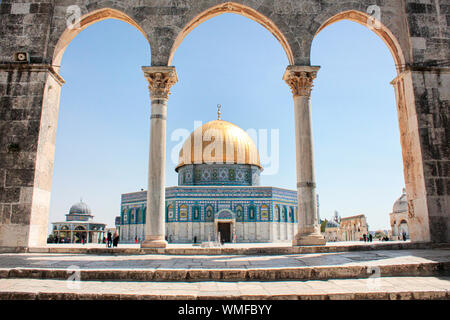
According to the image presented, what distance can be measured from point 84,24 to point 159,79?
8.65 feet

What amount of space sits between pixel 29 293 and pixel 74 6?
7503mm

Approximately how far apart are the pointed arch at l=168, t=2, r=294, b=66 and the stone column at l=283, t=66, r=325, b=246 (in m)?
0.50

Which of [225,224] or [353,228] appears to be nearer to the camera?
[225,224]

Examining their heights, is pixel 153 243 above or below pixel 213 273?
above

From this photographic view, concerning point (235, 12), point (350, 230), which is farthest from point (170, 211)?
point (350, 230)

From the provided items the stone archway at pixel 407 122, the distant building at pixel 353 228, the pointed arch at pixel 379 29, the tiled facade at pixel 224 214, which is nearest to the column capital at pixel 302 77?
the pointed arch at pixel 379 29

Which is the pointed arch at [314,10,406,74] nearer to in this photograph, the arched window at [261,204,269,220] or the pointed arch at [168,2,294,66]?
the pointed arch at [168,2,294,66]

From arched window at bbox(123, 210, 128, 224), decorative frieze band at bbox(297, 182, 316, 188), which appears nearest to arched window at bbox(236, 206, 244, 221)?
arched window at bbox(123, 210, 128, 224)

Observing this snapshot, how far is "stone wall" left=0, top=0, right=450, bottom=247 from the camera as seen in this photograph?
7.59 meters

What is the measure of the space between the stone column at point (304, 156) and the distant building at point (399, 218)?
2339cm

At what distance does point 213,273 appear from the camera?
405 centimetres

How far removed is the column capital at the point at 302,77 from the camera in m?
8.05

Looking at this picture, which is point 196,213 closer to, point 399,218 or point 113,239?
point 113,239
